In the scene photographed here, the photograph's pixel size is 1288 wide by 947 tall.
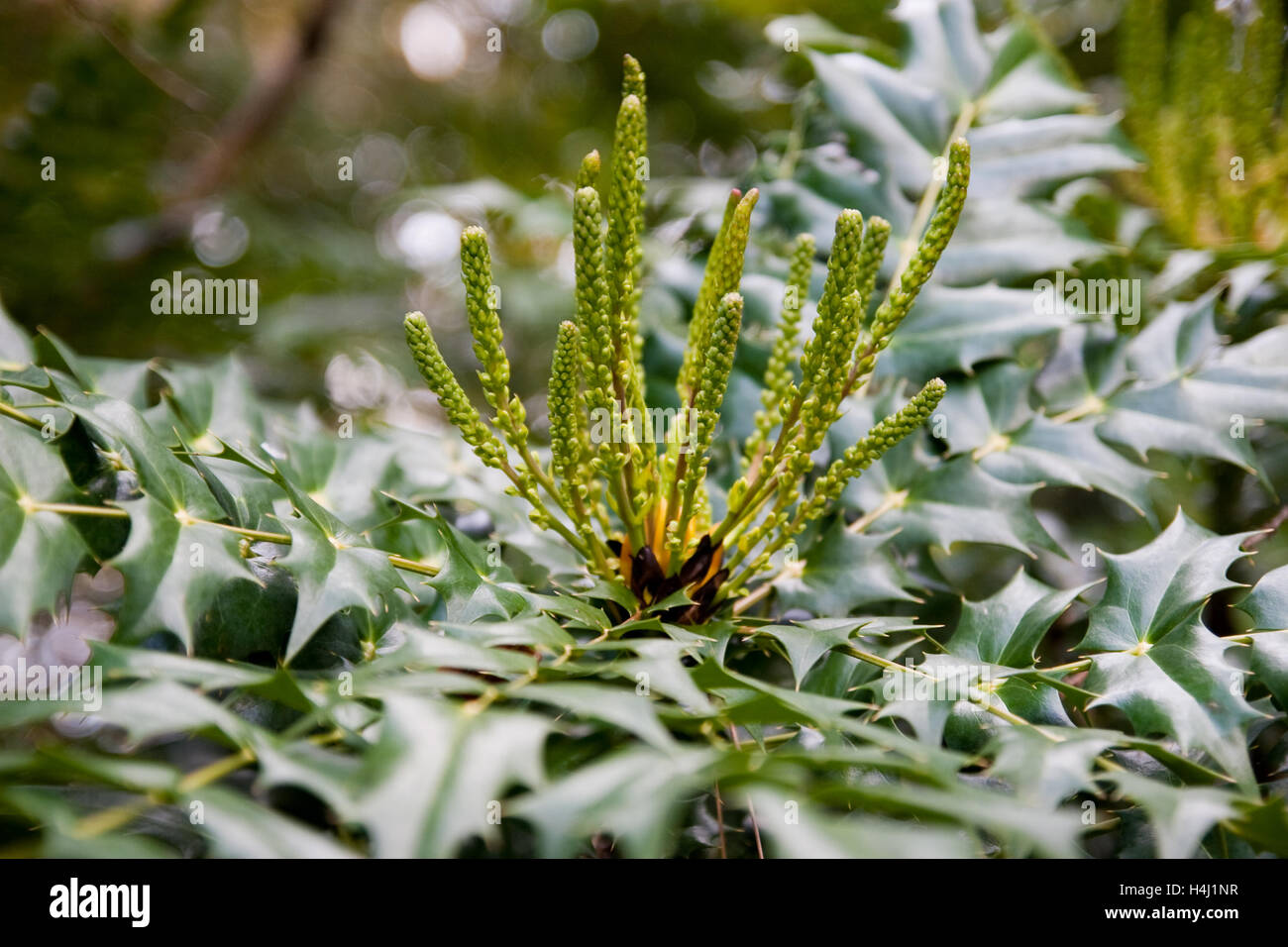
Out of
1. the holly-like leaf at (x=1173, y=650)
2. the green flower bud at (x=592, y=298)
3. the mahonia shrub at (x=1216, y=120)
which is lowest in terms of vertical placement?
the holly-like leaf at (x=1173, y=650)

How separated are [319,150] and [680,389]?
313 centimetres

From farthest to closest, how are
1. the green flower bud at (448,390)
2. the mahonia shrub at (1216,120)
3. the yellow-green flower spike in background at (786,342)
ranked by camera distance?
the mahonia shrub at (1216,120) → the yellow-green flower spike in background at (786,342) → the green flower bud at (448,390)

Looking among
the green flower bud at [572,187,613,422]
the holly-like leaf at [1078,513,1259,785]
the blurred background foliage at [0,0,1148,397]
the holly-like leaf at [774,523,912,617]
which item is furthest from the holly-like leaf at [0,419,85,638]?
the blurred background foliage at [0,0,1148,397]

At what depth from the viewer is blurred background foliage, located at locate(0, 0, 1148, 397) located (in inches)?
87.6

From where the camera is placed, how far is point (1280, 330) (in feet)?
3.76

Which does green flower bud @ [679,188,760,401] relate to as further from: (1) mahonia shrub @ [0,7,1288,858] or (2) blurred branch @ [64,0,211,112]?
(2) blurred branch @ [64,0,211,112]

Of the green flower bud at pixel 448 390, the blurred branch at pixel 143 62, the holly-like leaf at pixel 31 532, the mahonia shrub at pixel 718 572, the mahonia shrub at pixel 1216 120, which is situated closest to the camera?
the mahonia shrub at pixel 718 572

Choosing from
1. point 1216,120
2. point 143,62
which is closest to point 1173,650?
point 1216,120

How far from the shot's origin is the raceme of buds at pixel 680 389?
2.32 ft

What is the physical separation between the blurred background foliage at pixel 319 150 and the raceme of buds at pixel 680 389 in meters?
0.78

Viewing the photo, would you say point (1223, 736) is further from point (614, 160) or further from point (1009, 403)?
point (614, 160)

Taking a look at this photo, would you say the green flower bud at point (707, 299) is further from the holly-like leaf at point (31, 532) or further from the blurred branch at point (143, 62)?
the blurred branch at point (143, 62)

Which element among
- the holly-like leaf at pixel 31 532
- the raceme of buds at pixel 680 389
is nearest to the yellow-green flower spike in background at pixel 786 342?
the raceme of buds at pixel 680 389

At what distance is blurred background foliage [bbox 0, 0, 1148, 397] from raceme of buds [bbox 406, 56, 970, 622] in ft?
2.57
